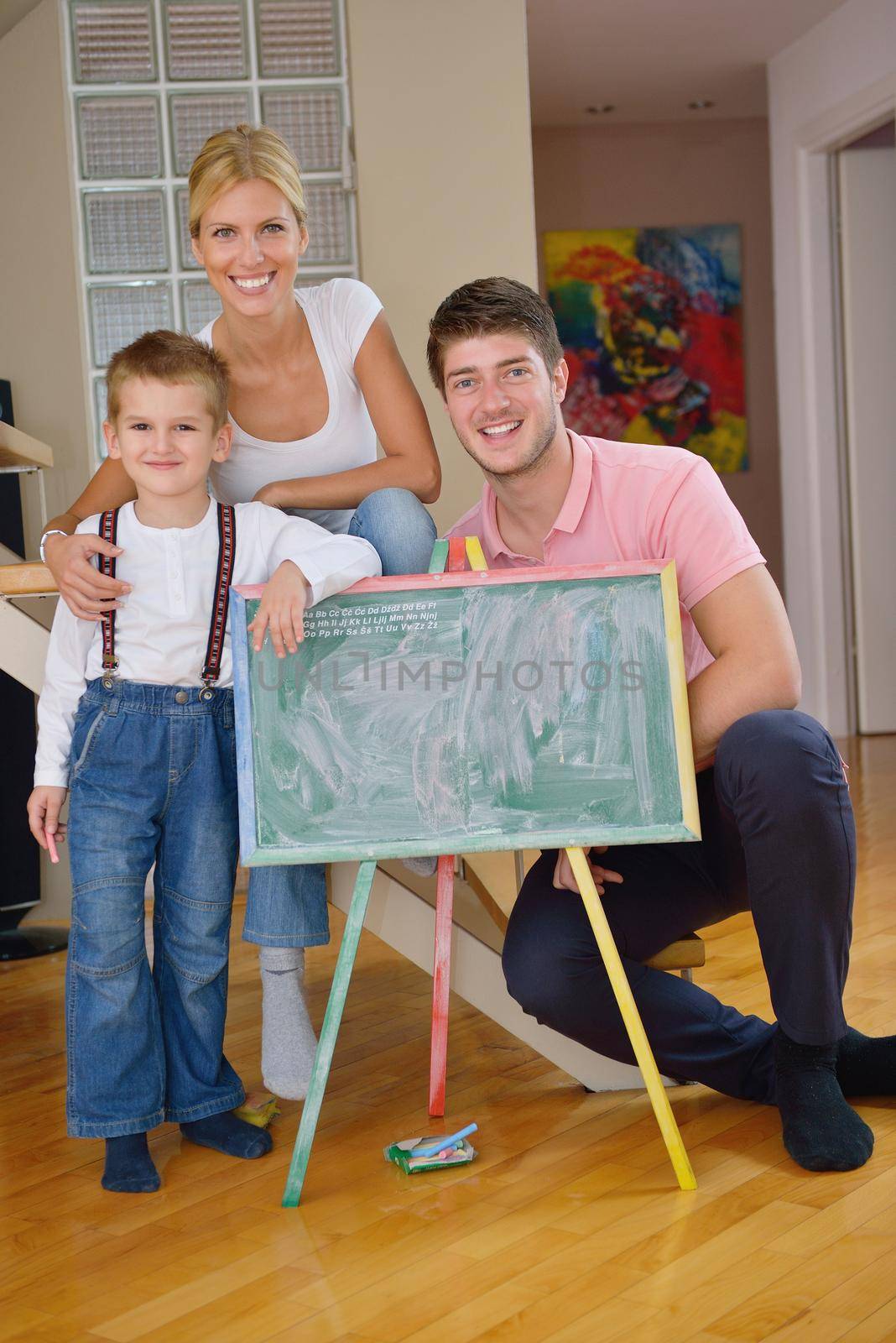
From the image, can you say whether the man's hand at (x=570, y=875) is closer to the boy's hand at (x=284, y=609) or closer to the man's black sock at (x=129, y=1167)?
the boy's hand at (x=284, y=609)

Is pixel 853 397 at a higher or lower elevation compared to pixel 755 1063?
higher

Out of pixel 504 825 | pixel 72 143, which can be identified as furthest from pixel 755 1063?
pixel 72 143

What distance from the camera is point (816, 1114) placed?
1692mm

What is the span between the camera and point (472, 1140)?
6.21 ft

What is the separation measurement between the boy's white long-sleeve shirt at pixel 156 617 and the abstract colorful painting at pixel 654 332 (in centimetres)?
498

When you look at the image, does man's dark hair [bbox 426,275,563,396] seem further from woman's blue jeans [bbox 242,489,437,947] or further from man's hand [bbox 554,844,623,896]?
man's hand [bbox 554,844,623,896]

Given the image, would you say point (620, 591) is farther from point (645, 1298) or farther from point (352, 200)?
point (352, 200)

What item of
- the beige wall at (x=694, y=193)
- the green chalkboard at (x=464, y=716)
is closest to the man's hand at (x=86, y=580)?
the green chalkboard at (x=464, y=716)

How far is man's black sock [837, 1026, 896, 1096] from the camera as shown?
6.00 ft

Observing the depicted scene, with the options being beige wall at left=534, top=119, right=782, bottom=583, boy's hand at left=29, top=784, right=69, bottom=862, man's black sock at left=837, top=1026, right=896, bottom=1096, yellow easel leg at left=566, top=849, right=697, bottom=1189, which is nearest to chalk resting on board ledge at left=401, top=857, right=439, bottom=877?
yellow easel leg at left=566, top=849, right=697, bottom=1189

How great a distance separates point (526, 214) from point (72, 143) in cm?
131

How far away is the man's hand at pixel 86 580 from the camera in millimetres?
1811

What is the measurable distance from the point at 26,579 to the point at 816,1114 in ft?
4.29

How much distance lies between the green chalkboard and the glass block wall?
7.97 ft
